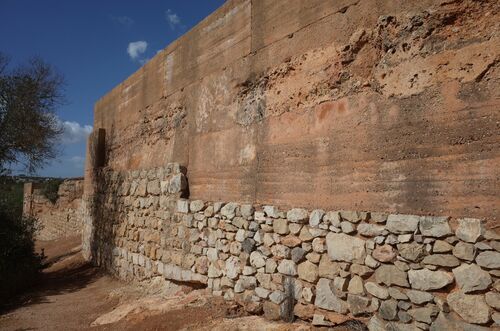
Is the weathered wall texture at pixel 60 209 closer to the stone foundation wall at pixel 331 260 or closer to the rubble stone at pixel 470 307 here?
the stone foundation wall at pixel 331 260

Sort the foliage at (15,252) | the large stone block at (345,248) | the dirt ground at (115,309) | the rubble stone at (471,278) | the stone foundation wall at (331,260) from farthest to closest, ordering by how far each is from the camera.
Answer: the foliage at (15,252) < the dirt ground at (115,309) < the large stone block at (345,248) < the stone foundation wall at (331,260) < the rubble stone at (471,278)

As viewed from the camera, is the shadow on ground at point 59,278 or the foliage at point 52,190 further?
the foliage at point 52,190

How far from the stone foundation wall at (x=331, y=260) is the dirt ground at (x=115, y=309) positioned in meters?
0.22

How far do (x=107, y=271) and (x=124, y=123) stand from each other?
10.8ft

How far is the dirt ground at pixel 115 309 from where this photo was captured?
15.2ft

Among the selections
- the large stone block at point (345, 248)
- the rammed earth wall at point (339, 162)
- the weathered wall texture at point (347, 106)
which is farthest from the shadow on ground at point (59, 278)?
the large stone block at point (345, 248)

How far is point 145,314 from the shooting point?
526 centimetres

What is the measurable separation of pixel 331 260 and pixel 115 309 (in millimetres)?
3836

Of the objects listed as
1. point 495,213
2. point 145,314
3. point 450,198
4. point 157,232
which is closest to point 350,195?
point 450,198

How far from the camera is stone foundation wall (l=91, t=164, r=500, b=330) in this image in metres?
2.88

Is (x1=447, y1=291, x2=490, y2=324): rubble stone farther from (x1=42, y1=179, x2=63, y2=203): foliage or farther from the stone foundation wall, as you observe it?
(x1=42, y1=179, x2=63, y2=203): foliage

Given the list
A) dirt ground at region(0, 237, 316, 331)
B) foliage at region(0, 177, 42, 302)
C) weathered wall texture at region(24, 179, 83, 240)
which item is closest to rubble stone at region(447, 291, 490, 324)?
dirt ground at region(0, 237, 316, 331)

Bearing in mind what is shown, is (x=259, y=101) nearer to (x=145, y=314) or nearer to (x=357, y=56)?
(x=357, y=56)

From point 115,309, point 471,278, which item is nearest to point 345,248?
point 471,278
